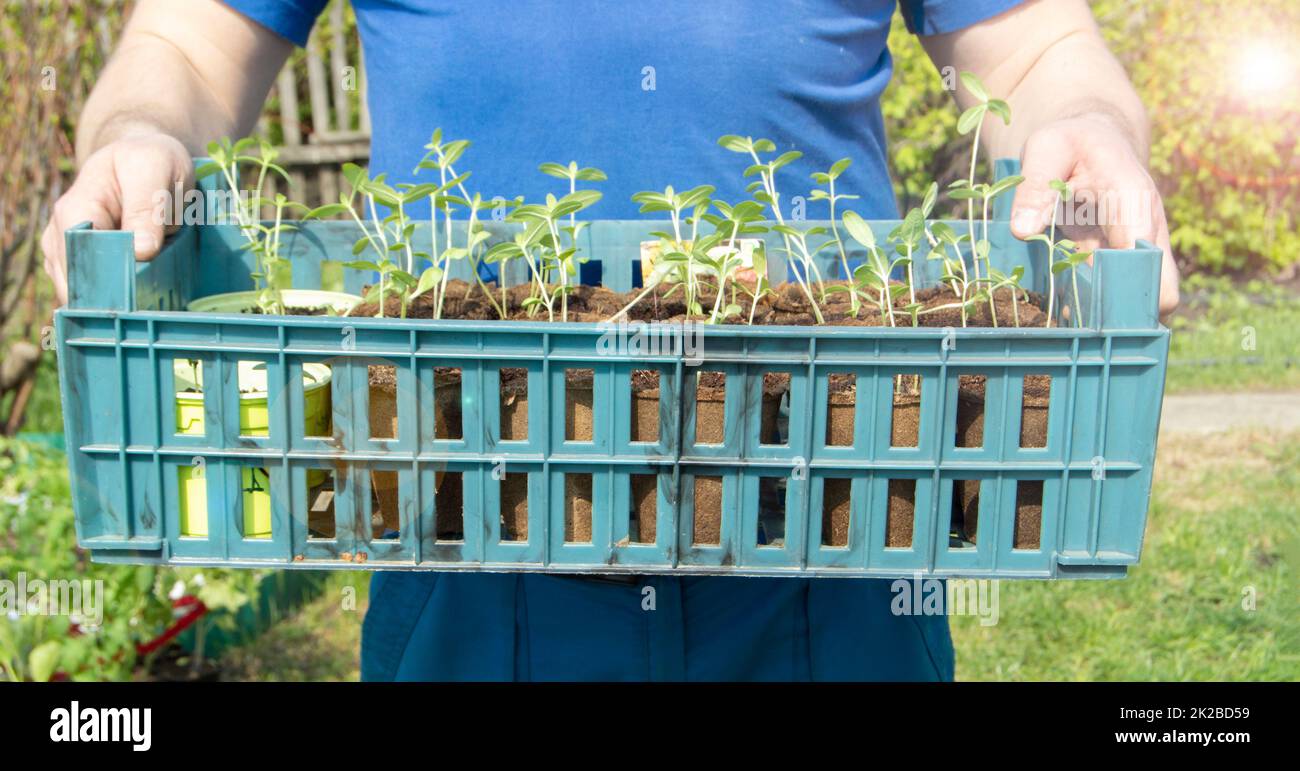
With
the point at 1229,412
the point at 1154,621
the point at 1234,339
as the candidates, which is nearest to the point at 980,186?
the point at 1154,621

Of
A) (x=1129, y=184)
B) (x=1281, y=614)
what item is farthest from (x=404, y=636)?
(x=1281, y=614)

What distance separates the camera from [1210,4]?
6262 mm

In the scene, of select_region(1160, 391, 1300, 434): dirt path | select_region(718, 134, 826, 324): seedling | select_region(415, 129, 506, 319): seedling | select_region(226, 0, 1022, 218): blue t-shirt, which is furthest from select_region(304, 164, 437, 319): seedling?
select_region(1160, 391, 1300, 434): dirt path

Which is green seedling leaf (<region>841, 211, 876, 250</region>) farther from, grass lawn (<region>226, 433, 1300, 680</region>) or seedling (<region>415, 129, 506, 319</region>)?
grass lawn (<region>226, 433, 1300, 680</region>)

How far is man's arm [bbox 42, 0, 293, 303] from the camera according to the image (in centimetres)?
153

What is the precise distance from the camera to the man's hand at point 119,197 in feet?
4.93

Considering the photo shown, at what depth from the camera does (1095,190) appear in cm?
160

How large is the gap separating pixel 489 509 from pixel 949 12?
4.02 ft

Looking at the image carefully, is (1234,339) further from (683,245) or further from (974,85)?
(683,245)

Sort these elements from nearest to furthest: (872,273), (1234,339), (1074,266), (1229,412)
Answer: (1074,266) < (872,273) < (1229,412) < (1234,339)

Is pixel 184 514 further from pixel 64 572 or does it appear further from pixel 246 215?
pixel 64 572

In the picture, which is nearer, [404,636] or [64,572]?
[404,636]

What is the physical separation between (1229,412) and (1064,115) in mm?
4012

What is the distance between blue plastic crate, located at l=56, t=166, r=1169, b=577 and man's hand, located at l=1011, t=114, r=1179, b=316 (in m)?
0.22
